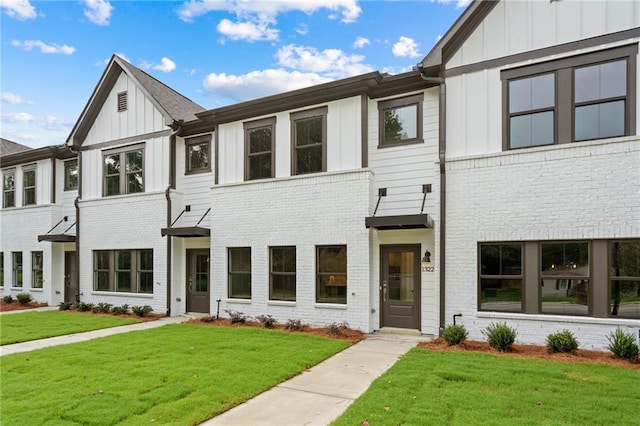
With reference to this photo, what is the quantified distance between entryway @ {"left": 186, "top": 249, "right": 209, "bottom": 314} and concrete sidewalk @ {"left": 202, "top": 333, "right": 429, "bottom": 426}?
6.51 meters

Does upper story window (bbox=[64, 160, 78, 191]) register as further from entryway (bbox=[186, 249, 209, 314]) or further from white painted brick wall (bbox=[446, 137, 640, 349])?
white painted brick wall (bbox=[446, 137, 640, 349])

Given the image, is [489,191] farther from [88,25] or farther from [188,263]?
[88,25]

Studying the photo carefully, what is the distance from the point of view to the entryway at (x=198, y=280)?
13344 mm

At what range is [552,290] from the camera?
8.34 m

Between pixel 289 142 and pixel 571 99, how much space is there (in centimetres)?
692

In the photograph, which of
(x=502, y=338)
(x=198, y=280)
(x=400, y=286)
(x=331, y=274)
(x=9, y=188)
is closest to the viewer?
(x=502, y=338)

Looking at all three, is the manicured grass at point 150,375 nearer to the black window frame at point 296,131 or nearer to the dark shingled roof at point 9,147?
the black window frame at point 296,131

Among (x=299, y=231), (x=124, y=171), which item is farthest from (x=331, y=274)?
(x=124, y=171)

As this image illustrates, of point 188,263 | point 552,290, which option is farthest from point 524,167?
point 188,263

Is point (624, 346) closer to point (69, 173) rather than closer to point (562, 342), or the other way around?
point (562, 342)

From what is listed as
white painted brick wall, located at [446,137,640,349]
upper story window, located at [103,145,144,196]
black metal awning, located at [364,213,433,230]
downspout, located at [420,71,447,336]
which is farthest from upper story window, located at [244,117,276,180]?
white painted brick wall, located at [446,137,640,349]

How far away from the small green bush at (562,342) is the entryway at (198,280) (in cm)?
979

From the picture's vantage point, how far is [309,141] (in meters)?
11.4

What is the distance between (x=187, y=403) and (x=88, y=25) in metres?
14.6
